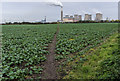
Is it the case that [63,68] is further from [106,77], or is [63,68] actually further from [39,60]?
[106,77]

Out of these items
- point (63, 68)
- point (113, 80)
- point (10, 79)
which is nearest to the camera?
point (113, 80)

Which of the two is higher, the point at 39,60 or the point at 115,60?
the point at 115,60

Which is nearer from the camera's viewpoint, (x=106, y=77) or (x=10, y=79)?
(x=106, y=77)

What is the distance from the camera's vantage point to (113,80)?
4.04m

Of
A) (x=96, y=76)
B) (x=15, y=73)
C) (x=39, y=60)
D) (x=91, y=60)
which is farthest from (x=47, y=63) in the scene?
(x=96, y=76)

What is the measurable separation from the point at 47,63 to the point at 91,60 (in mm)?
2217

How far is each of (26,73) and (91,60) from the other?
309 cm

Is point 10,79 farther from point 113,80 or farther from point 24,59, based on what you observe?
point 113,80

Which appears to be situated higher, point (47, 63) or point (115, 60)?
point (115, 60)

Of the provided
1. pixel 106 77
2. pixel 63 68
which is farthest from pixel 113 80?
pixel 63 68

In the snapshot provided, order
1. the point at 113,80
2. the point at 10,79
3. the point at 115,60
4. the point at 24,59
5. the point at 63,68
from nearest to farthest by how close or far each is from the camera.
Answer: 1. the point at 113,80
2. the point at 10,79
3. the point at 115,60
4. the point at 63,68
5. the point at 24,59

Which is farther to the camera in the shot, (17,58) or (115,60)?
(17,58)

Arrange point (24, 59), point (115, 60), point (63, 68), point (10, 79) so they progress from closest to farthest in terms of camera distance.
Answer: point (10, 79) < point (115, 60) < point (63, 68) < point (24, 59)

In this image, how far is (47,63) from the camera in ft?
20.2
